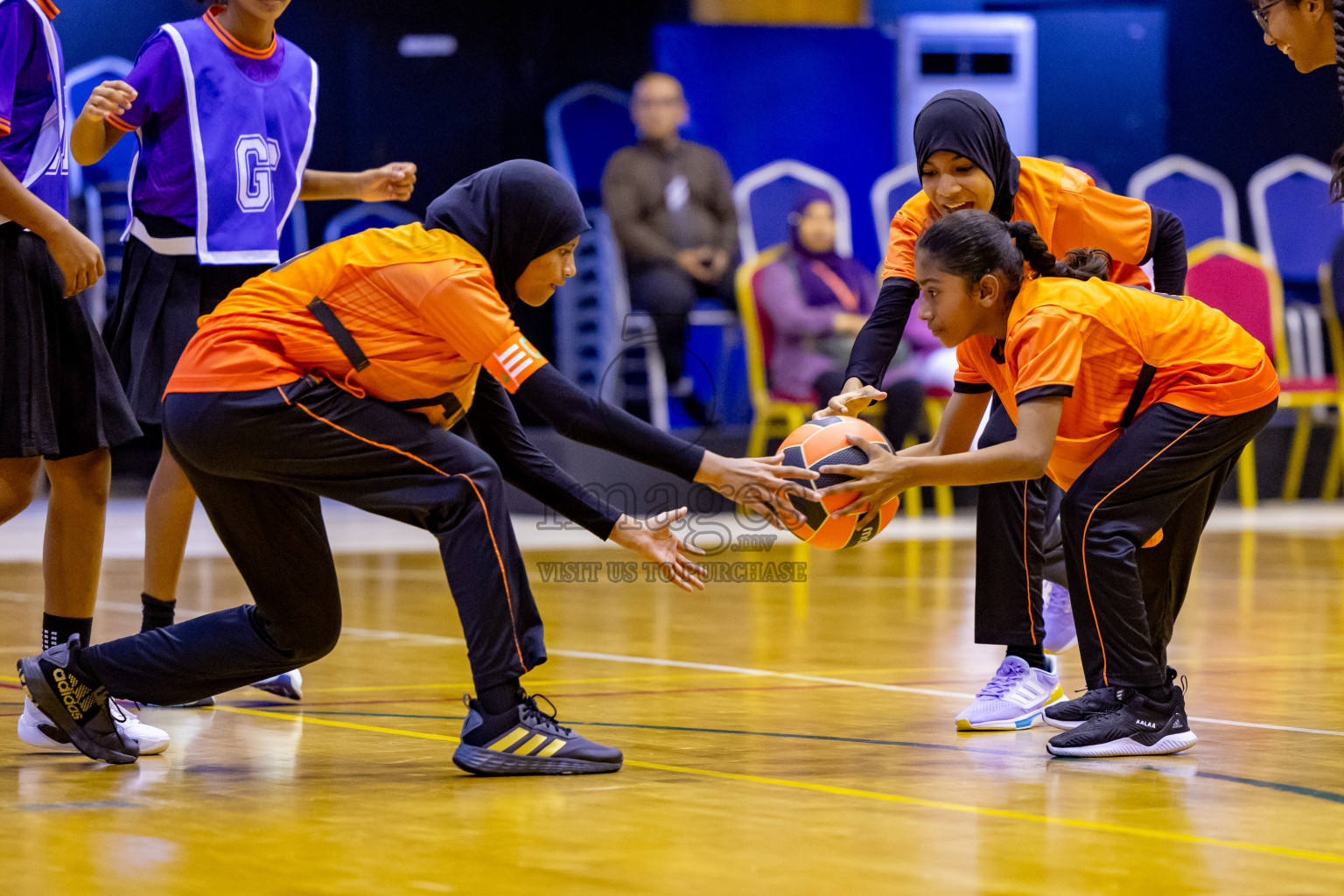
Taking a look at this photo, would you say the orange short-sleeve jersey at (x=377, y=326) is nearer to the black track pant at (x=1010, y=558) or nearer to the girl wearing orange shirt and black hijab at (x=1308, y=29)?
Answer: the black track pant at (x=1010, y=558)

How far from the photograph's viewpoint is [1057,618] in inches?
174

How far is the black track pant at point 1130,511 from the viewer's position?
3.32m

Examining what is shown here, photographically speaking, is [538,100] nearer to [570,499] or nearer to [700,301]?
[700,301]

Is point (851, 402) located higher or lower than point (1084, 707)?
A: higher

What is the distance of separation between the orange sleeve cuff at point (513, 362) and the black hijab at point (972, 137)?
1.14m

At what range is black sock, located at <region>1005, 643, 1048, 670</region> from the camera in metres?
3.83

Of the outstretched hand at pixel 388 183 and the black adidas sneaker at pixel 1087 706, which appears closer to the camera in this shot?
the black adidas sneaker at pixel 1087 706

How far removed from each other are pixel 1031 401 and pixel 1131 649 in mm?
550

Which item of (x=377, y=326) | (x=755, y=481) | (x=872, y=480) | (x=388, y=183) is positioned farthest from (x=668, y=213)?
(x=755, y=481)

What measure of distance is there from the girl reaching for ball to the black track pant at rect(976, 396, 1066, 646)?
0.33 m

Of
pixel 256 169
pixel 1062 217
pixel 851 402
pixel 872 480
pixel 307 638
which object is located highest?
pixel 256 169

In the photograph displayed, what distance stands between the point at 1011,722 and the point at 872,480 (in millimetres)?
736

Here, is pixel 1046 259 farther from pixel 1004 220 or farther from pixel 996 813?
pixel 996 813

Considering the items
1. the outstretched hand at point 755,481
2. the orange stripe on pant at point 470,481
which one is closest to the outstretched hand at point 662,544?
the outstretched hand at point 755,481
